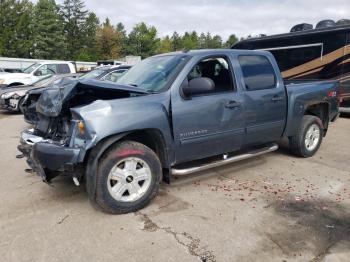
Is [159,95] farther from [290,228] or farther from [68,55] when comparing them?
[68,55]

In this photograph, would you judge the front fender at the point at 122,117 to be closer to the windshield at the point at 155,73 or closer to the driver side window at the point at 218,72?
the windshield at the point at 155,73

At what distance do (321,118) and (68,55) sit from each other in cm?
6487

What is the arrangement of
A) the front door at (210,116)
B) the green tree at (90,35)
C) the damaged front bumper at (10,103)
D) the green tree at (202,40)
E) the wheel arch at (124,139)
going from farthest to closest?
the green tree at (202,40), the green tree at (90,35), the damaged front bumper at (10,103), the front door at (210,116), the wheel arch at (124,139)

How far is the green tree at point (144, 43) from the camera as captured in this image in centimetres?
7550

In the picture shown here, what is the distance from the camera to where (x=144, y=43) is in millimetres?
75375

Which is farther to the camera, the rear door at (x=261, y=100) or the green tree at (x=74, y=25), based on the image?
the green tree at (x=74, y=25)

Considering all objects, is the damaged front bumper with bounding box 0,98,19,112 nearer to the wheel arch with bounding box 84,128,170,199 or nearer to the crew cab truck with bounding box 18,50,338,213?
the crew cab truck with bounding box 18,50,338,213

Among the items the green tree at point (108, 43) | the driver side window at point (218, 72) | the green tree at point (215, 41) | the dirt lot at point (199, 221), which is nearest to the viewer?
the dirt lot at point (199, 221)

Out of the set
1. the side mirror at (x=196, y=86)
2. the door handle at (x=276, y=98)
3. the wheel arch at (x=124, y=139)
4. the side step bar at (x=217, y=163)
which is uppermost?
the side mirror at (x=196, y=86)

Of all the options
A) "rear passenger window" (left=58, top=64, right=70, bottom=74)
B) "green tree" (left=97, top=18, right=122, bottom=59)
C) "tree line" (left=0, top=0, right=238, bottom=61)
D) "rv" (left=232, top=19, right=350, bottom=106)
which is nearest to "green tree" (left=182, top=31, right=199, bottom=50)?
"tree line" (left=0, top=0, right=238, bottom=61)

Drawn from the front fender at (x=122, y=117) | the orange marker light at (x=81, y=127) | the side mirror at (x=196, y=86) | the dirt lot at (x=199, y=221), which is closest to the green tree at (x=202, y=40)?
the dirt lot at (x=199, y=221)

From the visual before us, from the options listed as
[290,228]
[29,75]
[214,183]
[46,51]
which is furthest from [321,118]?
[46,51]

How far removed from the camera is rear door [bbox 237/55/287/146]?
4949 mm

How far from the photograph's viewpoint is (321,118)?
6516mm
